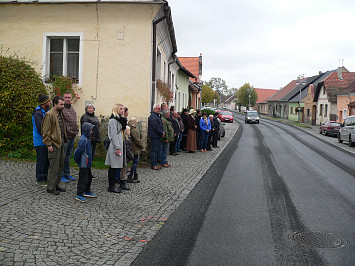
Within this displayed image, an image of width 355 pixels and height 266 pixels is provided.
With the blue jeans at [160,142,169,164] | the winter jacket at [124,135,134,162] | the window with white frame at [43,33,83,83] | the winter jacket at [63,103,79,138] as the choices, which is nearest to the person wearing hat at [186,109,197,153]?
Answer: the blue jeans at [160,142,169,164]

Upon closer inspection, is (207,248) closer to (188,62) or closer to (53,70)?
(53,70)

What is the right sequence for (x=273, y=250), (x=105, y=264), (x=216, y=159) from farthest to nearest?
(x=216, y=159) < (x=273, y=250) < (x=105, y=264)

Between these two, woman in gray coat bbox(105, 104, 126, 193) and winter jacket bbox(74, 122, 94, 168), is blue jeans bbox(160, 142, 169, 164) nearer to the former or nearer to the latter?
woman in gray coat bbox(105, 104, 126, 193)

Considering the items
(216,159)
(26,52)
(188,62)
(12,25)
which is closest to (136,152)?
(216,159)

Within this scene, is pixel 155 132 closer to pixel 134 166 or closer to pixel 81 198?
pixel 134 166

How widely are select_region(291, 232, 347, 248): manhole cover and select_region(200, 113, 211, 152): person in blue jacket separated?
10.3m

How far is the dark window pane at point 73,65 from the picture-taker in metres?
12.7

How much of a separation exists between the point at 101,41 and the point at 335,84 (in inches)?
1616

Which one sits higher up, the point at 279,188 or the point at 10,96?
the point at 10,96

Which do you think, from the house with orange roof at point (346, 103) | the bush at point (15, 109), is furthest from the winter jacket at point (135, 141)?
the house with orange roof at point (346, 103)

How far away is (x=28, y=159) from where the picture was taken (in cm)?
998

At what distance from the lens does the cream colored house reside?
12.3 meters

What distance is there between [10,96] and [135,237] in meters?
6.73

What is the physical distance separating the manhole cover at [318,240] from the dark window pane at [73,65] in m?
9.67
